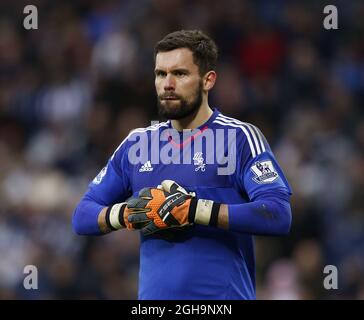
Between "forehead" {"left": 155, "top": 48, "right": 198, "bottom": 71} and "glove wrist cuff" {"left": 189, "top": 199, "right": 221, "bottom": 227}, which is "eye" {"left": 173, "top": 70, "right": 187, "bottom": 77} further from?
"glove wrist cuff" {"left": 189, "top": 199, "right": 221, "bottom": 227}

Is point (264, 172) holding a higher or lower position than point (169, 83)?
lower

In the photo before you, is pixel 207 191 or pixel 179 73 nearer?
pixel 207 191

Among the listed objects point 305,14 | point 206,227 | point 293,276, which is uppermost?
point 305,14

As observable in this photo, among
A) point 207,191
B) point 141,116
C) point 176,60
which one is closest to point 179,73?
point 176,60

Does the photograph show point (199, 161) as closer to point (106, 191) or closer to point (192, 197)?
point (192, 197)

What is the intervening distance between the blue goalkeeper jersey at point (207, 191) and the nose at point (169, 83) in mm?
251

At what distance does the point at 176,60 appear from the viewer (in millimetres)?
4672

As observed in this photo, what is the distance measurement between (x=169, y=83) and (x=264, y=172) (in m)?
0.62

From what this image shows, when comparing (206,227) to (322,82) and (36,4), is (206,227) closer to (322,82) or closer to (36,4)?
(322,82)

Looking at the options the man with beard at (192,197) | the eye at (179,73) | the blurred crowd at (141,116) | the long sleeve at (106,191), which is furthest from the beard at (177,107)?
the blurred crowd at (141,116)

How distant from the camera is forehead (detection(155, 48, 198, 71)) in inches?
184

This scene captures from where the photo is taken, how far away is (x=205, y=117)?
476cm
